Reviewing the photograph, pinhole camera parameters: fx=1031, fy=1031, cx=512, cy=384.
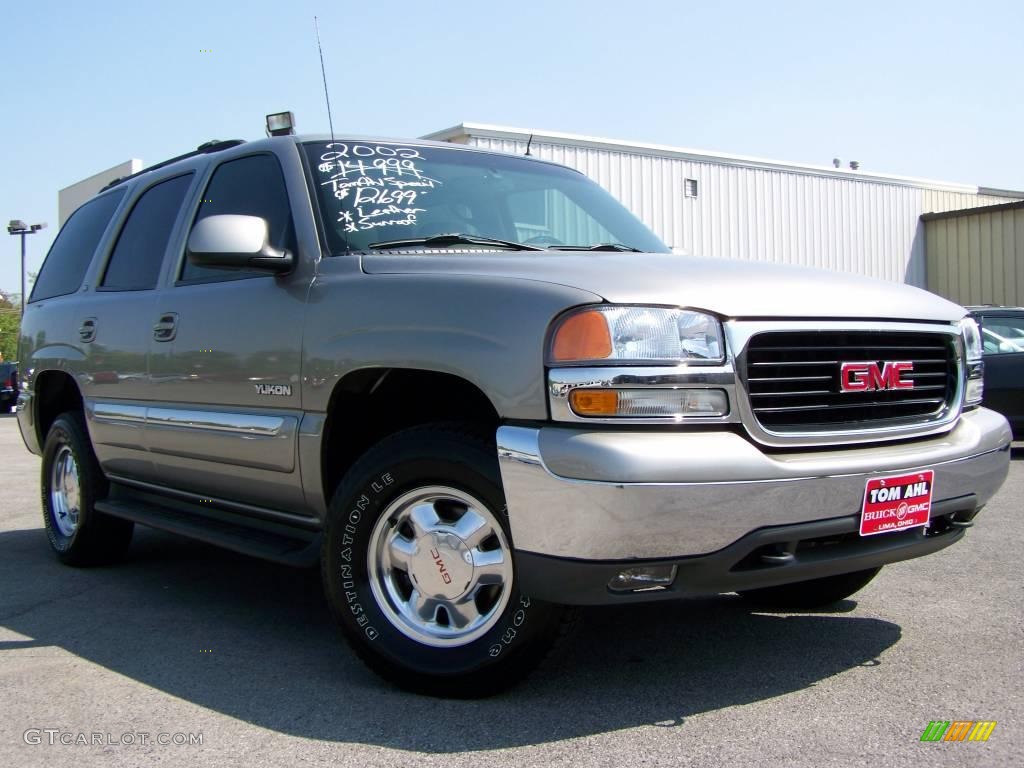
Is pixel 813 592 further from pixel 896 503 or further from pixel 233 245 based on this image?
pixel 233 245

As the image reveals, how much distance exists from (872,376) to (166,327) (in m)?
2.84

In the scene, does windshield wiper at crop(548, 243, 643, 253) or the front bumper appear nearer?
the front bumper

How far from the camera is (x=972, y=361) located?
11.7 ft

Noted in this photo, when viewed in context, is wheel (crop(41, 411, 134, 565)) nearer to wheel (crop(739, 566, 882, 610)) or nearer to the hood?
the hood

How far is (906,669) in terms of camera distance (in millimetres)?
3334

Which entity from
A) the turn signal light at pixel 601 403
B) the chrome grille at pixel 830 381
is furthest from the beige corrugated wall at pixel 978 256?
the turn signal light at pixel 601 403

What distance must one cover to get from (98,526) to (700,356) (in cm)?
361

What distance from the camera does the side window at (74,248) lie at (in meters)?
5.49

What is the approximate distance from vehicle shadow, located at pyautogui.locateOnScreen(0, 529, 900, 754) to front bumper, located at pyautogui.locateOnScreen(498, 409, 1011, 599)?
498 mm

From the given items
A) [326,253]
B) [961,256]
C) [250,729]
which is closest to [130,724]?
[250,729]

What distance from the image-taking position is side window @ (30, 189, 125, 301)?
549cm

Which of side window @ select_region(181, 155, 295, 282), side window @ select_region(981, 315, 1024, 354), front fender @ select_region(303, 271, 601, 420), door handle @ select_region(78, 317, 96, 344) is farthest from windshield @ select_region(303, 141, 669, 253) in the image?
side window @ select_region(981, 315, 1024, 354)

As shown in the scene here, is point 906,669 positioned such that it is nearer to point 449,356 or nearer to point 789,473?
point 789,473

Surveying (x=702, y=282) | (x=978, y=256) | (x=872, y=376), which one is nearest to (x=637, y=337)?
(x=702, y=282)
